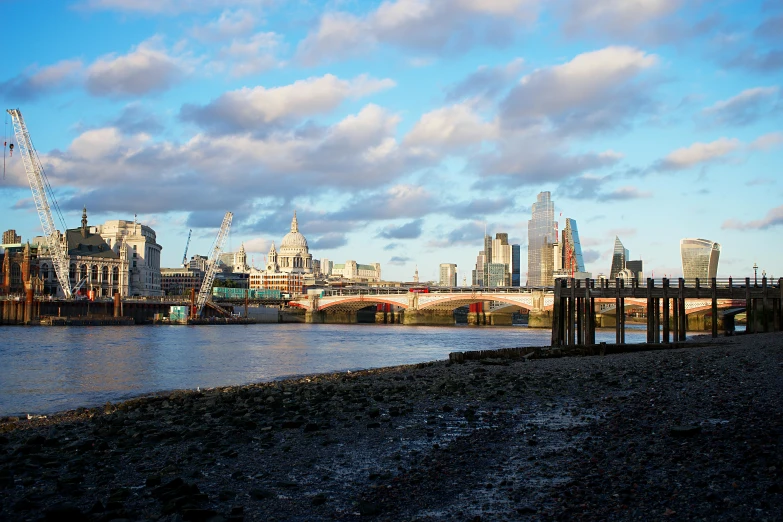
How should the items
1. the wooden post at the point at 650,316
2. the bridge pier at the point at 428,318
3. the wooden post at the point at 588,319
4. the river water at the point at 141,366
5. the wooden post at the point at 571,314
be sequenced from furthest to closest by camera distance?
Result: the bridge pier at the point at 428,318 < the wooden post at the point at 571,314 < the wooden post at the point at 588,319 < the wooden post at the point at 650,316 < the river water at the point at 141,366

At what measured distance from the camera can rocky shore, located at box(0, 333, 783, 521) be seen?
9.84 m

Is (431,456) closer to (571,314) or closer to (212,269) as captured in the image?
(571,314)

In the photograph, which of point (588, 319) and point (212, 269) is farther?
point (212, 269)

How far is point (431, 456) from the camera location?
12750 millimetres

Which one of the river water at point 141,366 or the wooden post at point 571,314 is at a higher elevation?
the wooden post at point 571,314

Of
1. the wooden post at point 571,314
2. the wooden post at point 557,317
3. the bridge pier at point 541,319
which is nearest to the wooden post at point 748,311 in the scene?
the wooden post at point 571,314

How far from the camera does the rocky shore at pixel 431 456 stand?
388 inches

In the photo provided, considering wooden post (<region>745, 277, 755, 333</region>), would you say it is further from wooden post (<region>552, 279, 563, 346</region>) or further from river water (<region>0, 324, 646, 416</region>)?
river water (<region>0, 324, 646, 416</region>)

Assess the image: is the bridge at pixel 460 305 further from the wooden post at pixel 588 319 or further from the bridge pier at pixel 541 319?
the wooden post at pixel 588 319

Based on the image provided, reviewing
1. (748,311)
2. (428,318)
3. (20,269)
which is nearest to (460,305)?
(428,318)

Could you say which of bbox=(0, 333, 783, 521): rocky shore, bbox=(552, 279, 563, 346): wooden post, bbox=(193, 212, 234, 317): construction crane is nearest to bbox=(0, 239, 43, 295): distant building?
bbox=(193, 212, 234, 317): construction crane

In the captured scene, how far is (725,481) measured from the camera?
384 inches

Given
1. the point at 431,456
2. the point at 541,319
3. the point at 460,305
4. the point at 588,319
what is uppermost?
the point at 588,319

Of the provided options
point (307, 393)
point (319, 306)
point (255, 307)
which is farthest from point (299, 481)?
point (255, 307)
